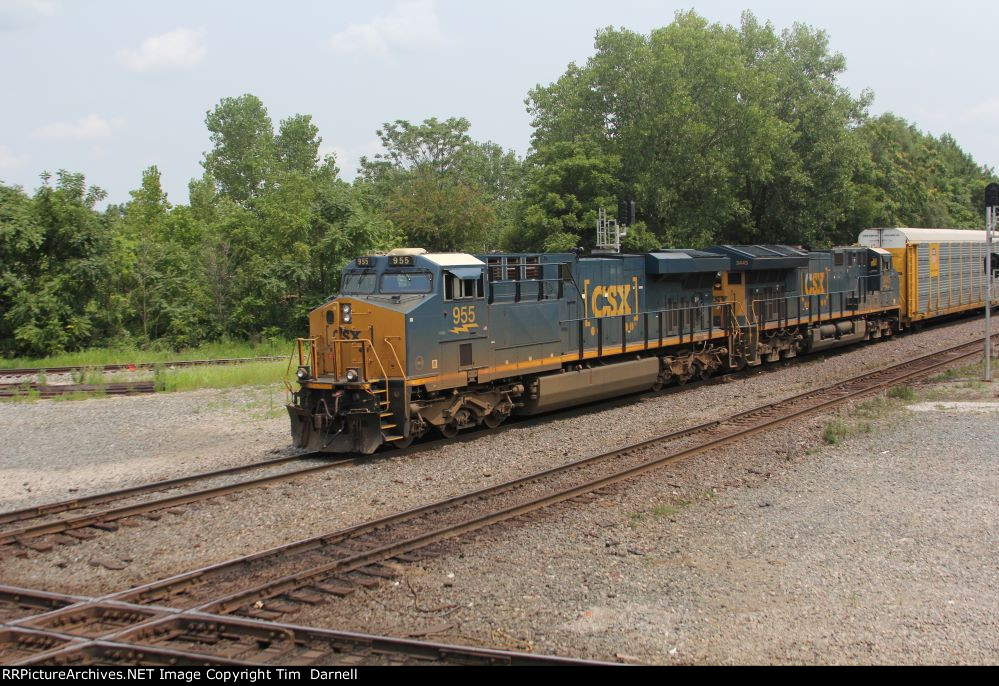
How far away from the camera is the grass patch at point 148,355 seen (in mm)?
26031

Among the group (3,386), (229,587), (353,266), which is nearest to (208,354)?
(3,386)

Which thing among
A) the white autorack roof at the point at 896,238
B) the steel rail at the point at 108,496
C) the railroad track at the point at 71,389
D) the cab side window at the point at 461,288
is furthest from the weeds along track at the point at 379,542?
the white autorack roof at the point at 896,238

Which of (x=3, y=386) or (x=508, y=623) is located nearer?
(x=508, y=623)

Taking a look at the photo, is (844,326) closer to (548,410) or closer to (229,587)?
(548,410)

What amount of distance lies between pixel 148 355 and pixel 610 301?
17656 millimetres

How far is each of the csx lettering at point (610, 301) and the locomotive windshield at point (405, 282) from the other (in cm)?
441

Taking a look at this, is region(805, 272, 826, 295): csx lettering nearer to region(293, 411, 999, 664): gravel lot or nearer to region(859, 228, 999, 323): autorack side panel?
region(859, 228, 999, 323): autorack side panel

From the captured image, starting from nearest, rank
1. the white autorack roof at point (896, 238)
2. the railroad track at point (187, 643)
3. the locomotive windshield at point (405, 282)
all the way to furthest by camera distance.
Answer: the railroad track at point (187, 643)
the locomotive windshield at point (405, 282)
the white autorack roof at point (896, 238)

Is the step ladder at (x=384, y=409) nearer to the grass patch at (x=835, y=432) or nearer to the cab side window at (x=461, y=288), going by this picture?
the cab side window at (x=461, y=288)

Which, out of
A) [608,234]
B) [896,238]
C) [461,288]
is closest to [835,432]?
[461,288]

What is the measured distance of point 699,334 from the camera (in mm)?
18938

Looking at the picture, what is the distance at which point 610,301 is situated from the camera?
1664 cm
